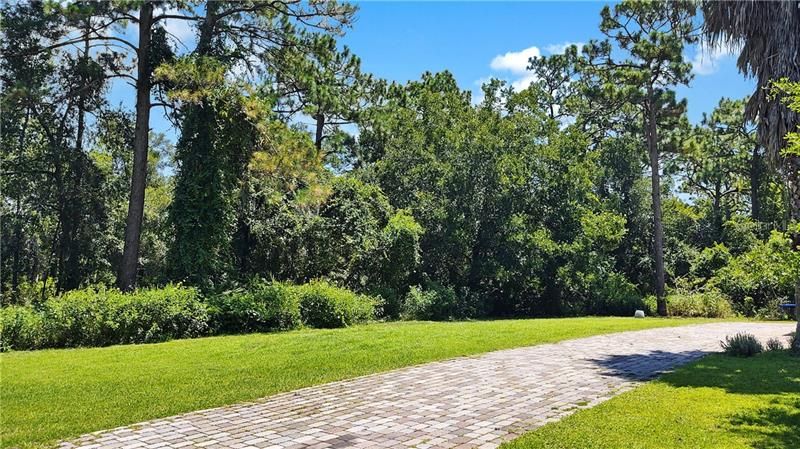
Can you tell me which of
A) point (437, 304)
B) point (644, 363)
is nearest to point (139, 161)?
point (437, 304)

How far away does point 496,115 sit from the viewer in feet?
79.8

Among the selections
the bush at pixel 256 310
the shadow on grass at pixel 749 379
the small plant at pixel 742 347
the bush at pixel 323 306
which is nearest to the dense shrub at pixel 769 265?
the small plant at pixel 742 347

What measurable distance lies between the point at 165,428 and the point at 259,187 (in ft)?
49.1

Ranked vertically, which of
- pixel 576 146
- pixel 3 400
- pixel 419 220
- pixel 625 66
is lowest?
pixel 3 400

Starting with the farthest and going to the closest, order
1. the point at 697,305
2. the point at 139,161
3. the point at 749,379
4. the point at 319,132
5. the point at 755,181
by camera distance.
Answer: the point at 755,181 → the point at 319,132 → the point at 697,305 → the point at 139,161 → the point at 749,379

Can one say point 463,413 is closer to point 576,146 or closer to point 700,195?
point 576,146

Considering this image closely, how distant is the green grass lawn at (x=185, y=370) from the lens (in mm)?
5660

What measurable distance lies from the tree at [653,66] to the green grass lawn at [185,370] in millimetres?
15035

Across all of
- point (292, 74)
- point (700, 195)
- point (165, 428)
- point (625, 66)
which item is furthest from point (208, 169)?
point (700, 195)

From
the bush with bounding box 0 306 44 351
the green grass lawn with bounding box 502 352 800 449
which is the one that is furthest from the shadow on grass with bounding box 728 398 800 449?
the bush with bounding box 0 306 44 351

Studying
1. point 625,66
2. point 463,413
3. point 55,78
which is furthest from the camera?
point 625,66

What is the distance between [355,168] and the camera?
2895cm

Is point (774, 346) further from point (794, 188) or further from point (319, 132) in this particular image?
point (319, 132)

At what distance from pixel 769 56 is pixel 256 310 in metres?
12.5
